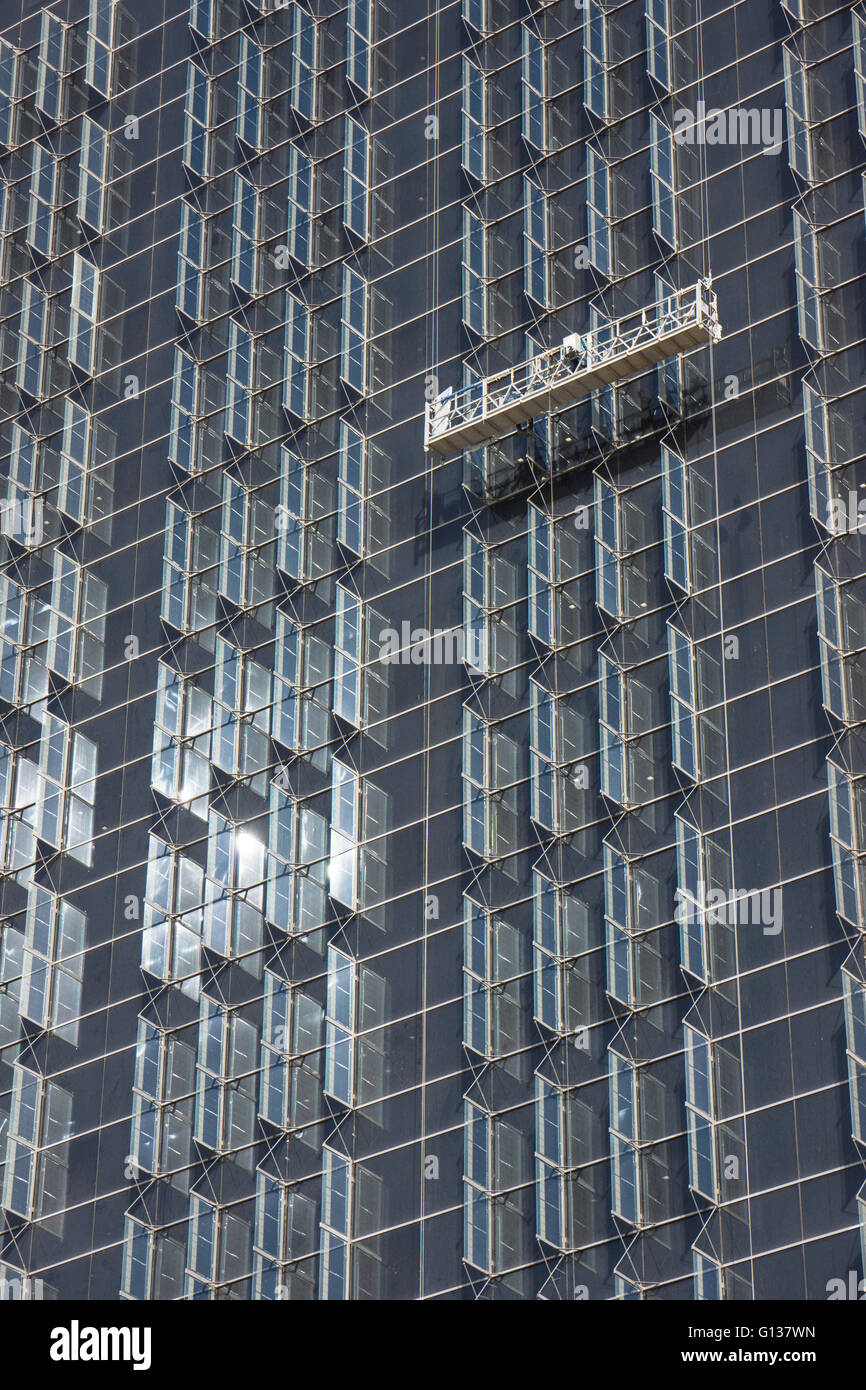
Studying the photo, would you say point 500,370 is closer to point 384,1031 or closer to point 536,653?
point 536,653

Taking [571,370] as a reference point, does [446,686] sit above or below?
below

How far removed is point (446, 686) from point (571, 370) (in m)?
7.56

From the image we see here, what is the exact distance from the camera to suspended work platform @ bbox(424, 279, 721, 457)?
63375 millimetres

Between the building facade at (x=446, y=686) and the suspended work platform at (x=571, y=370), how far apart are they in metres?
0.40

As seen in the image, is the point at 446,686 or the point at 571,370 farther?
the point at 571,370

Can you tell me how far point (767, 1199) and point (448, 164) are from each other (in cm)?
2885

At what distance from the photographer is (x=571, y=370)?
65188mm

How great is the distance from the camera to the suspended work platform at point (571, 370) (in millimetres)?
63375

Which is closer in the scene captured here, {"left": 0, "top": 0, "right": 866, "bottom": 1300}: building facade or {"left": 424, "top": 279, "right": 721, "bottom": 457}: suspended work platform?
{"left": 0, "top": 0, "right": 866, "bottom": 1300}: building facade

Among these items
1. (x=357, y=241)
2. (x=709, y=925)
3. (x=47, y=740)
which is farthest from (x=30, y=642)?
(x=709, y=925)

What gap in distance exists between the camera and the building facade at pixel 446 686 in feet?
188

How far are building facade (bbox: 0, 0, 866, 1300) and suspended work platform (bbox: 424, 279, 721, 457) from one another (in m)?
0.40

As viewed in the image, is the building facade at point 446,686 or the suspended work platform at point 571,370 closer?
the building facade at point 446,686

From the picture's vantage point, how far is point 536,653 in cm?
6344
